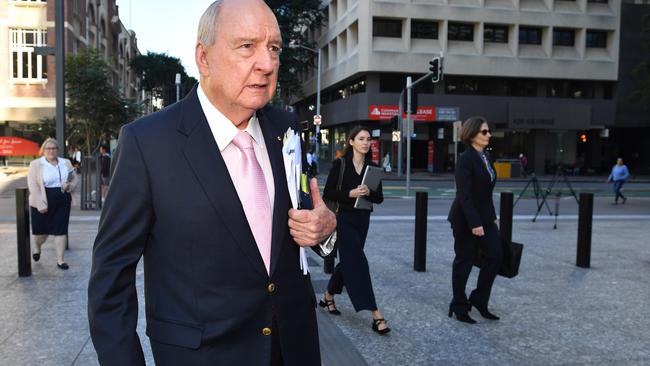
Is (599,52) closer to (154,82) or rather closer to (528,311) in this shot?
(528,311)

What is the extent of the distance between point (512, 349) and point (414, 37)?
35.1m

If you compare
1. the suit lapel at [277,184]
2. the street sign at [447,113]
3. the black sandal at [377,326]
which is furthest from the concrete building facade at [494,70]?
the suit lapel at [277,184]

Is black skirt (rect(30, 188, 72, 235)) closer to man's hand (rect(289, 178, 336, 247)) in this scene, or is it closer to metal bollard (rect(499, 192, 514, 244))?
metal bollard (rect(499, 192, 514, 244))

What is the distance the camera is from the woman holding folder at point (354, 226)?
484 cm

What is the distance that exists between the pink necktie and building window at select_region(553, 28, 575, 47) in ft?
137

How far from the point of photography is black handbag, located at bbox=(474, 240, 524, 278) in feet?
16.8

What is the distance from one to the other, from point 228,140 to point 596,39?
145 feet

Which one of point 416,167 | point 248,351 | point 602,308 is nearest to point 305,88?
point 416,167

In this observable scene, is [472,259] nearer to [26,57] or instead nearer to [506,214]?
[506,214]

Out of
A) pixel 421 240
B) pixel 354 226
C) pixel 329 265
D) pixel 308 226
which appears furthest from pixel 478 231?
pixel 308 226

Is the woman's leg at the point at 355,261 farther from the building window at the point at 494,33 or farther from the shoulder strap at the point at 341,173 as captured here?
the building window at the point at 494,33

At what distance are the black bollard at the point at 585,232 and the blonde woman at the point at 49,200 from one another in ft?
23.7

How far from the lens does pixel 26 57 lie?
37312 millimetres

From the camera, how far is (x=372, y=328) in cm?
486
